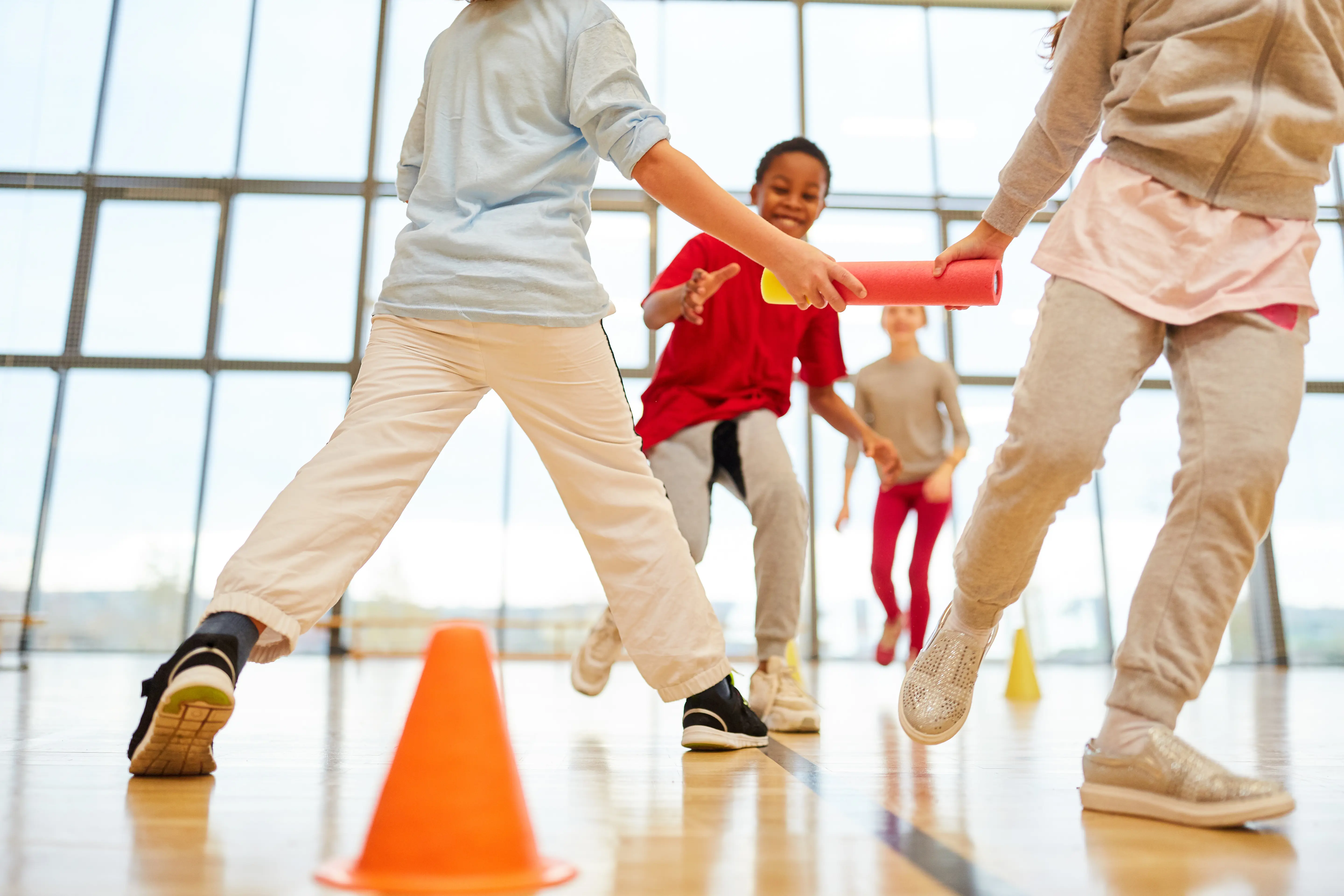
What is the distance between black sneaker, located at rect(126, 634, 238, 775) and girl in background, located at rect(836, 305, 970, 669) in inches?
106

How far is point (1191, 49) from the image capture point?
110 cm

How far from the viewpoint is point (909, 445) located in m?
3.75

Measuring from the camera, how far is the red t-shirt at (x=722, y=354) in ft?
6.70

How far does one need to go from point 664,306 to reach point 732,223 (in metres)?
0.64

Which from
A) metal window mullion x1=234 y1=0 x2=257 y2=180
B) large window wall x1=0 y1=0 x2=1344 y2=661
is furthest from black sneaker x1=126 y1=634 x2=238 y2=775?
metal window mullion x1=234 y1=0 x2=257 y2=180

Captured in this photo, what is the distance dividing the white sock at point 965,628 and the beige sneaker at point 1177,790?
0.25m

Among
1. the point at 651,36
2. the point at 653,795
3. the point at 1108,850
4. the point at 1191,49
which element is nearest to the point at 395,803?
the point at 653,795

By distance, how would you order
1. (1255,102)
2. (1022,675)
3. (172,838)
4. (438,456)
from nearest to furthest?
1. (172,838)
2. (1255,102)
3. (438,456)
4. (1022,675)

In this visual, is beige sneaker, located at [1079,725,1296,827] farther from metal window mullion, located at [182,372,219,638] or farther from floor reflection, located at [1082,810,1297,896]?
metal window mullion, located at [182,372,219,638]

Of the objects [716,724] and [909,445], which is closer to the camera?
[716,724]

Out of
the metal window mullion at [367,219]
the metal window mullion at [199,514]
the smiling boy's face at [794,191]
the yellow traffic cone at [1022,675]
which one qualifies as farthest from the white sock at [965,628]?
the metal window mullion at [199,514]

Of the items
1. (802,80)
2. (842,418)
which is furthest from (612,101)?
(802,80)

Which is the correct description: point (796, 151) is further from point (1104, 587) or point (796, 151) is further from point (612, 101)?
point (1104, 587)

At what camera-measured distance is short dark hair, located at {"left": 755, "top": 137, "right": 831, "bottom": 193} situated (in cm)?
220
